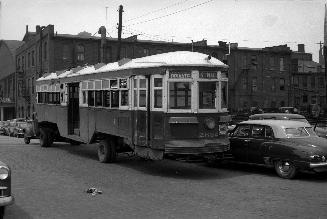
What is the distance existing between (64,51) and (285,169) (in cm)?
4167

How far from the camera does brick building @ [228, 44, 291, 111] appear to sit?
61188 mm

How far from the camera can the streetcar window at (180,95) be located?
40.4 ft

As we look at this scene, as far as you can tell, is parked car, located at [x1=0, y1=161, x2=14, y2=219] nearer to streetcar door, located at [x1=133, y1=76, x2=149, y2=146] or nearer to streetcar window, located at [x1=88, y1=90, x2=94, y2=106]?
streetcar door, located at [x1=133, y1=76, x2=149, y2=146]

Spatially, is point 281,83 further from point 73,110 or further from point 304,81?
point 73,110

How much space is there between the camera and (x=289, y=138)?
12.1 m

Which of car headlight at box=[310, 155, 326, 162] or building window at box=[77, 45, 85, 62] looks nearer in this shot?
car headlight at box=[310, 155, 326, 162]

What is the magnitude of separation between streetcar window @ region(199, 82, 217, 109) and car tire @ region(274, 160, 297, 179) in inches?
89.9

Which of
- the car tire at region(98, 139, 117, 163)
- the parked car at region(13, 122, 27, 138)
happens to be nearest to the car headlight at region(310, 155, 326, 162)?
the car tire at region(98, 139, 117, 163)

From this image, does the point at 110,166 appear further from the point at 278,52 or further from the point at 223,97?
the point at 278,52

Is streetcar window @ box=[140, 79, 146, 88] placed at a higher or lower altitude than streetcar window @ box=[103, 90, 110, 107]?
higher

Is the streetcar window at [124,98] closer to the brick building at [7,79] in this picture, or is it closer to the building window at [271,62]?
the building window at [271,62]

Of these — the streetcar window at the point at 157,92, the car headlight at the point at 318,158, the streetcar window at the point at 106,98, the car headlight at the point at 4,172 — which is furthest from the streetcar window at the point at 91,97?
the car headlight at the point at 4,172

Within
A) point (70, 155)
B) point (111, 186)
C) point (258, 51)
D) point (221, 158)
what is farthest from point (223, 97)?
point (258, 51)

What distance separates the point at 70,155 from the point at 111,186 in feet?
23.5
